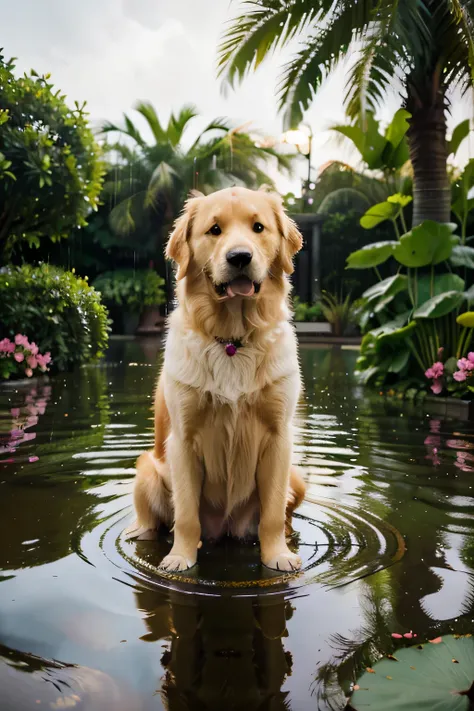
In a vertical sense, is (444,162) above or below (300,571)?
above

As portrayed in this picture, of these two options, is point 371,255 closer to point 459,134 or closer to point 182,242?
point 459,134

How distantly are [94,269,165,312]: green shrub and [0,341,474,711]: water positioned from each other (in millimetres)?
14305

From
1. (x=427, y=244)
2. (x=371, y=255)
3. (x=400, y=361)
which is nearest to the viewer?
(x=427, y=244)

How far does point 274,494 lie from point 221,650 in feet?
2.23

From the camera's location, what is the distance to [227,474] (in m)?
2.35

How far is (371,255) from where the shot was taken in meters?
7.38

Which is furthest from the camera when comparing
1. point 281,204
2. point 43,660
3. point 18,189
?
point 18,189

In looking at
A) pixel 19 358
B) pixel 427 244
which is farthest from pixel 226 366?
pixel 19 358

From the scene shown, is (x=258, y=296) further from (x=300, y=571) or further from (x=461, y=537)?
(x=461, y=537)

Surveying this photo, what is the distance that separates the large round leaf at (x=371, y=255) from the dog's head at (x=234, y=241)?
4.98 m

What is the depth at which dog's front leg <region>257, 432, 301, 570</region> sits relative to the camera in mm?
2332

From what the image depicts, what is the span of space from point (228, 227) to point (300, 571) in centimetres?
118

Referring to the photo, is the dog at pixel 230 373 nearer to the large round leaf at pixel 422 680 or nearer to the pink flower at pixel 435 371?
the large round leaf at pixel 422 680

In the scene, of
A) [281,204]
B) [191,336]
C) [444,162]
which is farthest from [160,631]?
[444,162]
